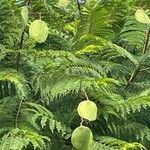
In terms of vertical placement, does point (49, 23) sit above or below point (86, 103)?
below

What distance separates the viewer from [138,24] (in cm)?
300

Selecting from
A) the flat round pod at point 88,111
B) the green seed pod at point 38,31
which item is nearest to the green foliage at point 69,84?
the green seed pod at point 38,31

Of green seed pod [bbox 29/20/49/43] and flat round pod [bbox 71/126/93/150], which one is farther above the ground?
green seed pod [bbox 29/20/49/43]

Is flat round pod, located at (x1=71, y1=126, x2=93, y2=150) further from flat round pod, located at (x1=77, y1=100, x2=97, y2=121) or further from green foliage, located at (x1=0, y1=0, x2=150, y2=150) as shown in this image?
green foliage, located at (x1=0, y1=0, x2=150, y2=150)

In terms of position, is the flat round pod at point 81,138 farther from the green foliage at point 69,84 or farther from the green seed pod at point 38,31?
the green seed pod at point 38,31

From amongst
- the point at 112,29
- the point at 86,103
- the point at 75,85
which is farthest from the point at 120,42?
the point at 86,103

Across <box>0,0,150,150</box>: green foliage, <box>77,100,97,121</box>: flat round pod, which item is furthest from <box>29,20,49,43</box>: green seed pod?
<box>77,100,97,121</box>: flat round pod

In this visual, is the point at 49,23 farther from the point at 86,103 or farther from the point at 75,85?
the point at 86,103

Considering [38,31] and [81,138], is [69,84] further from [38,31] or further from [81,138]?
[81,138]

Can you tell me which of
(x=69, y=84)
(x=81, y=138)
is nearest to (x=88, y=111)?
(x=81, y=138)

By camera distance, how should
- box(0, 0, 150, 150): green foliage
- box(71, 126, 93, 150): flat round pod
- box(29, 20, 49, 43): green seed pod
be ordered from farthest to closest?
box(0, 0, 150, 150): green foliage
box(29, 20, 49, 43): green seed pod
box(71, 126, 93, 150): flat round pod

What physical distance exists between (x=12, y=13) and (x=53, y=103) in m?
0.54

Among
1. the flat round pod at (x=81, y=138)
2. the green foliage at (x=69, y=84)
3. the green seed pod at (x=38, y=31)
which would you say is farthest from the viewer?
the green foliage at (x=69, y=84)

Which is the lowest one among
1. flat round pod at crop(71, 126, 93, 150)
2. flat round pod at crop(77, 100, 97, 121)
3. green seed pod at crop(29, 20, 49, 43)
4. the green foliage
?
the green foliage
